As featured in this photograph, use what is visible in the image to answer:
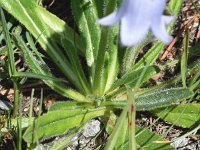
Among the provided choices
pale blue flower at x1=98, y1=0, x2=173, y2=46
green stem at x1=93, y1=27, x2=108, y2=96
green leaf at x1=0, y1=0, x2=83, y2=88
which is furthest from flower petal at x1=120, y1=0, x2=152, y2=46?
green leaf at x1=0, y1=0, x2=83, y2=88

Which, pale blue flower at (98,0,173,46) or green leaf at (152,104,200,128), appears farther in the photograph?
green leaf at (152,104,200,128)

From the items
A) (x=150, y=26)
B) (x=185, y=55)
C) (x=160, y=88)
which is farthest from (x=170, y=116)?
(x=150, y=26)

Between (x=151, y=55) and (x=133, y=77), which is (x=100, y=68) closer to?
(x=133, y=77)

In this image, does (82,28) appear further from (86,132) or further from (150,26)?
(150,26)

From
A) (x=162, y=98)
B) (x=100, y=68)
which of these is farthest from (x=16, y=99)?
(x=162, y=98)

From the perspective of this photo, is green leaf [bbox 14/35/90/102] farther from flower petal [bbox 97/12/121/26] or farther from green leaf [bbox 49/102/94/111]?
flower petal [bbox 97/12/121/26]

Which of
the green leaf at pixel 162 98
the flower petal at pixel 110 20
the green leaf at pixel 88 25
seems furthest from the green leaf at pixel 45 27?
the flower petal at pixel 110 20

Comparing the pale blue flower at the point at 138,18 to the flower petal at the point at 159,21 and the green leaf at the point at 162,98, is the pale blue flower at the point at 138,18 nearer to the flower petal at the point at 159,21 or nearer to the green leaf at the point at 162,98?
the flower petal at the point at 159,21
